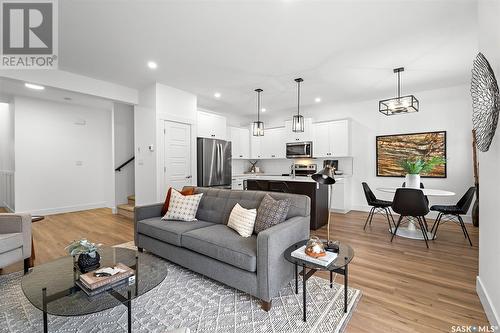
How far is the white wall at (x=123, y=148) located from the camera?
5.79 metres

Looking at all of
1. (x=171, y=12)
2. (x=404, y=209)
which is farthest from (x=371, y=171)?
(x=171, y=12)

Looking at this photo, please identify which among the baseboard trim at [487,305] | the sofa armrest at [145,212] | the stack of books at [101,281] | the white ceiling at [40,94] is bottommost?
the baseboard trim at [487,305]

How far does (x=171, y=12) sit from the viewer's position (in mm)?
2457

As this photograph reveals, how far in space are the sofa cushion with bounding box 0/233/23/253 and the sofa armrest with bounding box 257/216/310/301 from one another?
2499 millimetres

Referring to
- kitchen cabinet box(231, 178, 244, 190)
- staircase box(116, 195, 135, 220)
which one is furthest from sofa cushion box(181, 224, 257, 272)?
kitchen cabinet box(231, 178, 244, 190)

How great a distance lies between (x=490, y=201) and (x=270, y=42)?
2743 millimetres

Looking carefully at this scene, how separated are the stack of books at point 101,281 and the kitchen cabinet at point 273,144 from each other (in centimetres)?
561

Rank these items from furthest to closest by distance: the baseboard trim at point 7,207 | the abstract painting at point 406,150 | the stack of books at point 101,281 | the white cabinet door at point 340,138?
the white cabinet door at point 340,138, the baseboard trim at point 7,207, the abstract painting at point 406,150, the stack of books at point 101,281

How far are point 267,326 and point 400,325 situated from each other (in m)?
1.00

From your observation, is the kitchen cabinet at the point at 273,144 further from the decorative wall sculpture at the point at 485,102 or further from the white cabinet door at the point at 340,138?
the decorative wall sculpture at the point at 485,102

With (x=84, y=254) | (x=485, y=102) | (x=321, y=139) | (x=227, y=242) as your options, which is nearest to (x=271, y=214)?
(x=227, y=242)

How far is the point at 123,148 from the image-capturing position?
595cm

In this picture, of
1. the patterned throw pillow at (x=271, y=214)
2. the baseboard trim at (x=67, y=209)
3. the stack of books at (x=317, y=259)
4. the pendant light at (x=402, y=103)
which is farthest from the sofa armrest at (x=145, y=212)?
the baseboard trim at (x=67, y=209)

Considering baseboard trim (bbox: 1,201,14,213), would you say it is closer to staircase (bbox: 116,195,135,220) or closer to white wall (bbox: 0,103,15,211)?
white wall (bbox: 0,103,15,211)
